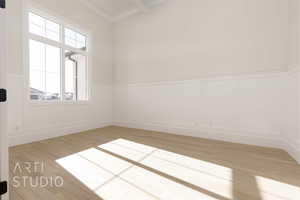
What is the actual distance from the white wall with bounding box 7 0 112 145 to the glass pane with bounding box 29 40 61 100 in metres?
0.18

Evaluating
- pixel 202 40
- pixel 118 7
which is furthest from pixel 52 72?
pixel 202 40

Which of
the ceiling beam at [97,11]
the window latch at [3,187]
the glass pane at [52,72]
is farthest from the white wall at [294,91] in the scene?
the glass pane at [52,72]

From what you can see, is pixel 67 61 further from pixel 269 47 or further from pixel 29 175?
pixel 269 47

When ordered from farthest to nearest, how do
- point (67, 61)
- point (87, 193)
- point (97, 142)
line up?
1. point (67, 61)
2. point (97, 142)
3. point (87, 193)

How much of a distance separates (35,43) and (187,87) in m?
2.95

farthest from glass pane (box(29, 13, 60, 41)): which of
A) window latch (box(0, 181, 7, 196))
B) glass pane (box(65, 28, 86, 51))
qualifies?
window latch (box(0, 181, 7, 196))

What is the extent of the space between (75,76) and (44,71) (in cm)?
70

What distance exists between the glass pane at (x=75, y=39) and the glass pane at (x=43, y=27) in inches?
7.5

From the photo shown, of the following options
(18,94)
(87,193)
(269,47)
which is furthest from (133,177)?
(269,47)

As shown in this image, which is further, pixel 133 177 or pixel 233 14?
pixel 233 14

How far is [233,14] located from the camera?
247 cm

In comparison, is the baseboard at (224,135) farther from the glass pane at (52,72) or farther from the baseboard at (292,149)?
the glass pane at (52,72)

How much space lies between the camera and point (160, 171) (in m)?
1.40

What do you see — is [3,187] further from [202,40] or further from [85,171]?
[202,40]
